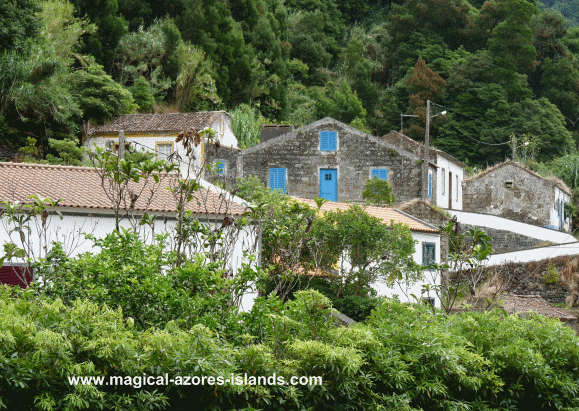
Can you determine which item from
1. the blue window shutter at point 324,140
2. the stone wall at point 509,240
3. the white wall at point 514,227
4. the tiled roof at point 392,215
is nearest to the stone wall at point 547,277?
the tiled roof at point 392,215

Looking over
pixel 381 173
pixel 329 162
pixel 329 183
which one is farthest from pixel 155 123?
pixel 381 173

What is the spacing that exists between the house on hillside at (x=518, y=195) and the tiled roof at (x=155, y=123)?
14.4 meters

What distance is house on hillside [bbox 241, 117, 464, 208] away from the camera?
30453 millimetres

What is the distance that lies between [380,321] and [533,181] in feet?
106

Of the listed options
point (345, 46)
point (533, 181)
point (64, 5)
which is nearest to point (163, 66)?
point (64, 5)

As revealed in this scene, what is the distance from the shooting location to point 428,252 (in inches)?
987

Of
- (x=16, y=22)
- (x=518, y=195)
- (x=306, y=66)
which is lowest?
(x=518, y=195)

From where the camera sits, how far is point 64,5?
1449 inches

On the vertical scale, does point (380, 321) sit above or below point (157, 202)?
below

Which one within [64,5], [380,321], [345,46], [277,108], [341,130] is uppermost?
[345,46]

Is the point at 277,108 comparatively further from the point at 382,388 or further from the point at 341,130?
the point at 382,388

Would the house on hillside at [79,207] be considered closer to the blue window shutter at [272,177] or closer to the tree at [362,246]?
the tree at [362,246]

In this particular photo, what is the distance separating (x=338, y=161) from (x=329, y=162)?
38cm

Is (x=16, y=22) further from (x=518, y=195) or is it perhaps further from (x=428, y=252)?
(x=518, y=195)
